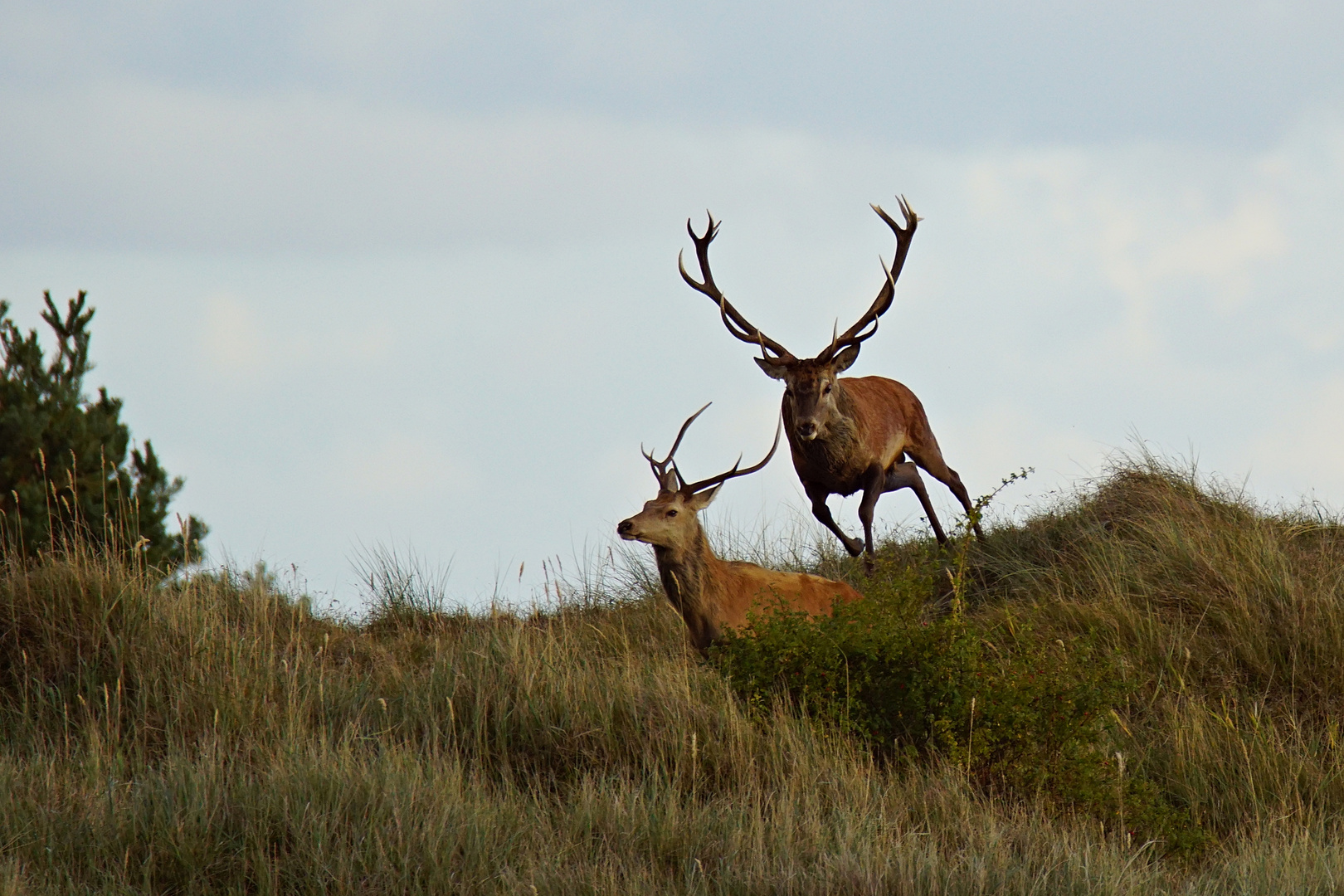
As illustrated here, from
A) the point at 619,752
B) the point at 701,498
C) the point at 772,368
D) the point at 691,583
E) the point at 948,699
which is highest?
the point at 772,368

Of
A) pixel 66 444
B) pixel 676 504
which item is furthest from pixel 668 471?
pixel 66 444

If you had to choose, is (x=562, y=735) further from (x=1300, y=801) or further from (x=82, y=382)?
(x=82, y=382)

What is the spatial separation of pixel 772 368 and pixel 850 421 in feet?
2.38

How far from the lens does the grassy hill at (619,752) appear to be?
5605 mm

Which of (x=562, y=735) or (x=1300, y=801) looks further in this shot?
(x=1300, y=801)

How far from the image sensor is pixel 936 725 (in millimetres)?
7266

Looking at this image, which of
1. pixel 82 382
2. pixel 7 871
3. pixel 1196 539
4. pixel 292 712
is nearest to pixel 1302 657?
pixel 1196 539

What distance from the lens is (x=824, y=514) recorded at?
11188 millimetres

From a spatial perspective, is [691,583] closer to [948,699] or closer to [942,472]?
[948,699]

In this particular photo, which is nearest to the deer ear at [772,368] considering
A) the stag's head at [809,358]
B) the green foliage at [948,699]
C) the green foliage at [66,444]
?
the stag's head at [809,358]

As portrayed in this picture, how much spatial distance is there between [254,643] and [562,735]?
2034 millimetres

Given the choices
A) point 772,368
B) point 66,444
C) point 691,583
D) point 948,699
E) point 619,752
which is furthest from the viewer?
point 66,444

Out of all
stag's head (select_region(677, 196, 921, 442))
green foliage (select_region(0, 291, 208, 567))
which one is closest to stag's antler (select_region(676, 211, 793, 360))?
stag's head (select_region(677, 196, 921, 442))

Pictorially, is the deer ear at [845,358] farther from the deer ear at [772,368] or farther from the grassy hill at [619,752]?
the grassy hill at [619,752]
